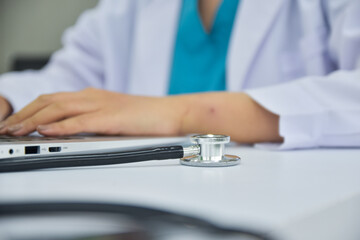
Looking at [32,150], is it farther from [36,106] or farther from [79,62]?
[79,62]

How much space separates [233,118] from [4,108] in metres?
0.29

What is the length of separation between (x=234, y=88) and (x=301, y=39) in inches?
5.4

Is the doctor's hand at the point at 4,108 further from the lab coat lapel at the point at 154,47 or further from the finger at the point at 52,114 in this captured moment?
the lab coat lapel at the point at 154,47

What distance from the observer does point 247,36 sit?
0.65m

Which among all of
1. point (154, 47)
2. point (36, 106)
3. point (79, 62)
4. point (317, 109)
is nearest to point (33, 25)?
point (79, 62)

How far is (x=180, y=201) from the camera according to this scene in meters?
0.17

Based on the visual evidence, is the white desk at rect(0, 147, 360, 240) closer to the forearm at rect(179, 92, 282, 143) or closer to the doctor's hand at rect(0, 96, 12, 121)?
the forearm at rect(179, 92, 282, 143)

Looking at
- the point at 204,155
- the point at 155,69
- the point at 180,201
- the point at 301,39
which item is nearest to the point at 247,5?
the point at 301,39

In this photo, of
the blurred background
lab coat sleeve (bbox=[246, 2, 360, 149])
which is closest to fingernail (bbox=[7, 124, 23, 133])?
lab coat sleeve (bbox=[246, 2, 360, 149])

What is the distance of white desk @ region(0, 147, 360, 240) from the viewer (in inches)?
5.9

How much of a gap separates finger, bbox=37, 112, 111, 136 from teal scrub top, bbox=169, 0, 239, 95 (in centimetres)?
35

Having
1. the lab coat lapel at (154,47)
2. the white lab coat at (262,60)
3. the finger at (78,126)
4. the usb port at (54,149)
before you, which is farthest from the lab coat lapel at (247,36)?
the usb port at (54,149)

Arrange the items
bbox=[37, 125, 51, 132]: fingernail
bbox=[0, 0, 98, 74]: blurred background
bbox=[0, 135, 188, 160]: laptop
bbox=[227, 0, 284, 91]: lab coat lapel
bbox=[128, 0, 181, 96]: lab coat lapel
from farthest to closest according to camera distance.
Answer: bbox=[0, 0, 98, 74]: blurred background
bbox=[128, 0, 181, 96]: lab coat lapel
bbox=[227, 0, 284, 91]: lab coat lapel
bbox=[37, 125, 51, 132]: fingernail
bbox=[0, 135, 188, 160]: laptop

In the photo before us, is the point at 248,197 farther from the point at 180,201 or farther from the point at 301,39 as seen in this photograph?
the point at 301,39
